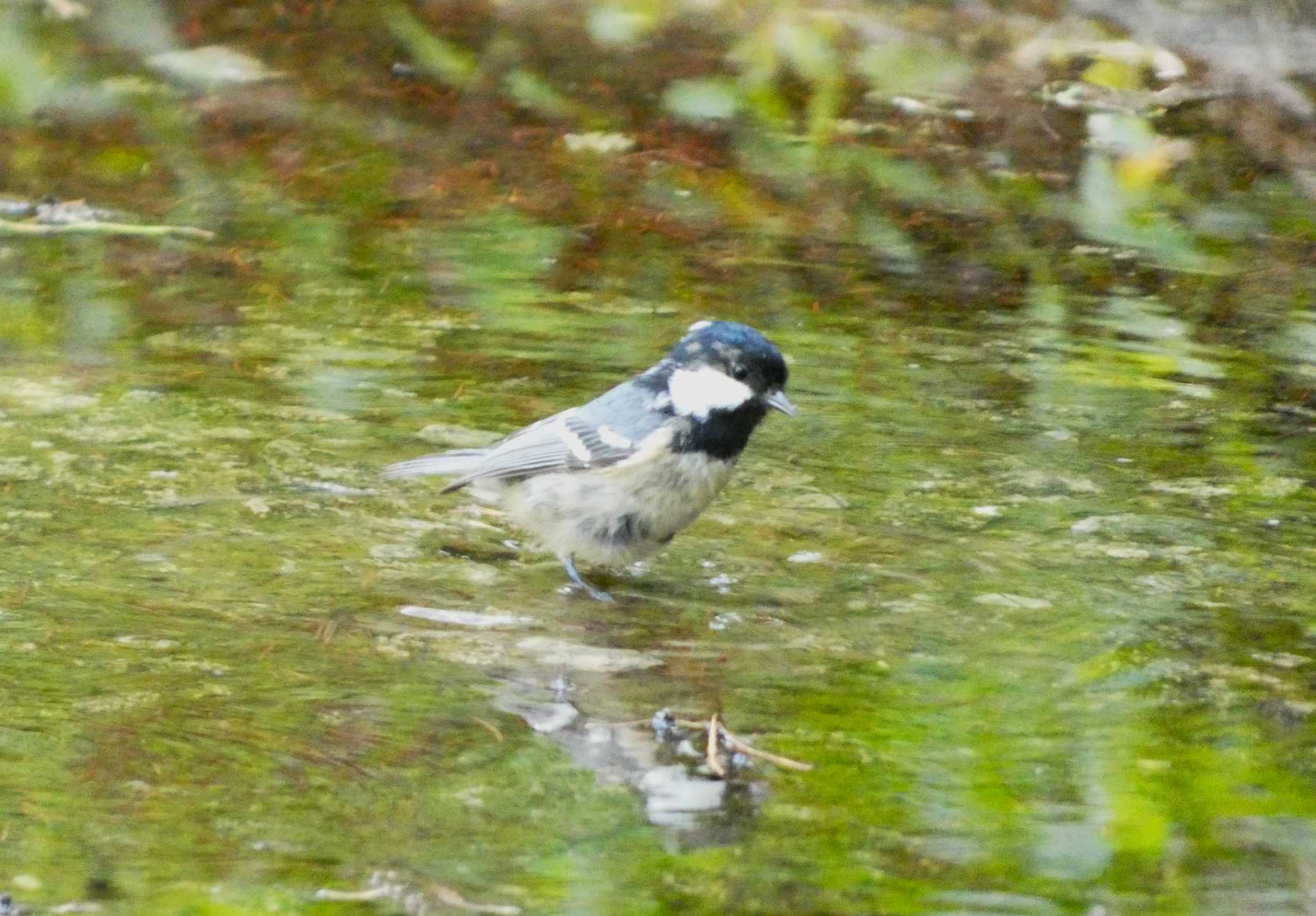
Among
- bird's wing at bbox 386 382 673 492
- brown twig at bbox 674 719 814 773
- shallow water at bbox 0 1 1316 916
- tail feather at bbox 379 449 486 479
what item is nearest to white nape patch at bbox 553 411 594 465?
bird's wing at bbox 386 382 673 492

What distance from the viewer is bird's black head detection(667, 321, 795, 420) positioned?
14.5 ft

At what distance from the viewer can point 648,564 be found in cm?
466

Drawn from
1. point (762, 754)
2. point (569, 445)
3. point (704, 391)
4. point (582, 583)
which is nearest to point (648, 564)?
point (582, 583)

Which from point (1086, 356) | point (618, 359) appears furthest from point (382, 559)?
point (1086, 356)

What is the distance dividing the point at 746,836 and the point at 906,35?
7.28 m

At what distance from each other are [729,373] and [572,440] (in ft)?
1.29

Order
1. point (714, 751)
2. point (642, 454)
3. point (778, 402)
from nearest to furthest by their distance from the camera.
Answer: point (714, 751) < point (642, 454) < point (778, 402)

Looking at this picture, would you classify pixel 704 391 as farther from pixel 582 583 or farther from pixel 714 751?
pixel 714 751

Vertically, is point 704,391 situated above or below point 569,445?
above

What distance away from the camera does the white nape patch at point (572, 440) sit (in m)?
4.46

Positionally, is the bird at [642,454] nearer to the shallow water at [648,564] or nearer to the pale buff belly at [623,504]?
the pale buff belly at [623,504]

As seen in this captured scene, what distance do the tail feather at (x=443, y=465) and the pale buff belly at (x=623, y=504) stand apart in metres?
0.14

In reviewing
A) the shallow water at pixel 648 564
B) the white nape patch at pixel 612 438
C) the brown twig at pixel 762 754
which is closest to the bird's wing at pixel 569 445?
the white nape patch at pixel 612 438

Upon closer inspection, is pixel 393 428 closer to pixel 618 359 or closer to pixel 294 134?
pixel 618 359
